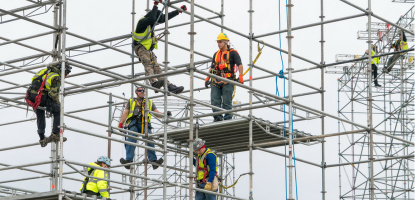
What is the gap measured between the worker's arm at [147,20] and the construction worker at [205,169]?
8.78ft

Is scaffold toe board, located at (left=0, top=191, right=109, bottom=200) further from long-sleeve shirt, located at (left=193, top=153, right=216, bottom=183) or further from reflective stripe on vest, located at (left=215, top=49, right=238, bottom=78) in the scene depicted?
reflective stripe on vest, located at (left=215, top=49, right=238, bottom=78)

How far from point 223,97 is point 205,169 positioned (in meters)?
1.54

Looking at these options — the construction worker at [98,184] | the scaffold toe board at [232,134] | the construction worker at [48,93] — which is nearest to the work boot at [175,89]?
the scaffold toe board at [232,134]

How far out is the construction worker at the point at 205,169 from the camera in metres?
15.8

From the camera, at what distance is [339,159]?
1241 inches

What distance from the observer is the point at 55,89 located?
1591cm

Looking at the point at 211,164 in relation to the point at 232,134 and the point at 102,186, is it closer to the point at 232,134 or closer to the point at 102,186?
the point at 232,134

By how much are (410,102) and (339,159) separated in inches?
139

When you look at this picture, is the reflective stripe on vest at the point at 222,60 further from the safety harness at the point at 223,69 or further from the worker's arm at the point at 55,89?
the worker's arm at the point at 55,89

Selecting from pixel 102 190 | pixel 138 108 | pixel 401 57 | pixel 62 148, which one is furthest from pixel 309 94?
pixel 401 57

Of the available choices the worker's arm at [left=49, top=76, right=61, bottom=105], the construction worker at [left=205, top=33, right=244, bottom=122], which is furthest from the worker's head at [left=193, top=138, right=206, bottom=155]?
the worker's arm at [left=49, top=76, right=61, bottom=105]

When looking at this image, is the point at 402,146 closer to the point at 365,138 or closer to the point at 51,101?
the point at 365,138

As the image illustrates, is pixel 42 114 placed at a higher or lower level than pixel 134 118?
lower

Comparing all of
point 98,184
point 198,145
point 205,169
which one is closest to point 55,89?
point 98,184
